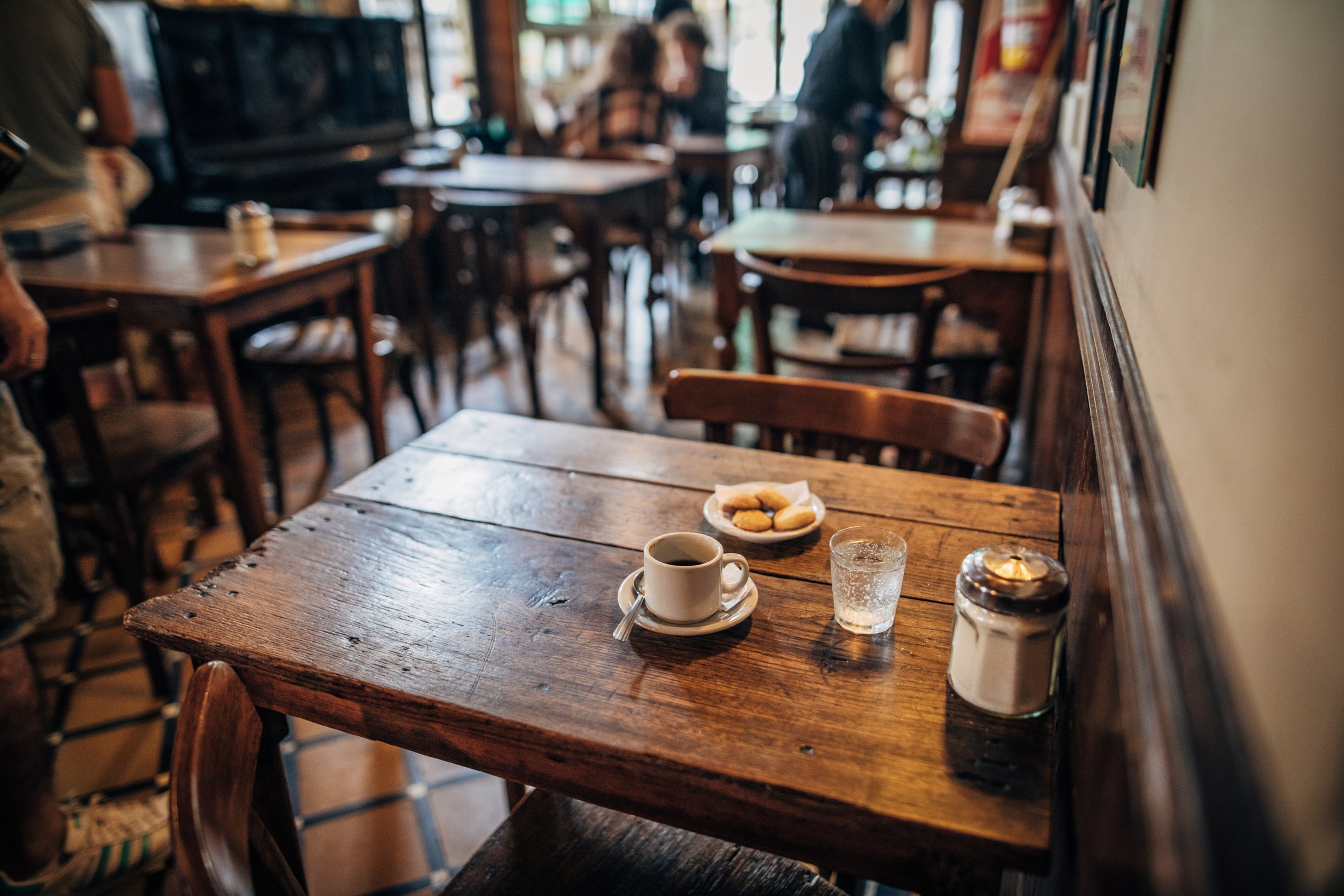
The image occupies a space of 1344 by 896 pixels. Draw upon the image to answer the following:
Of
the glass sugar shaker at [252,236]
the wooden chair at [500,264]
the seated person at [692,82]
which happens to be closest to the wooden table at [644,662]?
the glass sugar shaker at [252,236]

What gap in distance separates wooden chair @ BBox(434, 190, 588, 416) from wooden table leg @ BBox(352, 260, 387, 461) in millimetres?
540

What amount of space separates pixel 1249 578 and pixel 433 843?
1.60m

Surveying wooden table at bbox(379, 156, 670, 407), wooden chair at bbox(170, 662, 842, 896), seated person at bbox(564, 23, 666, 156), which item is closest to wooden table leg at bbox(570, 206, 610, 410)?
wooden table at bbox(379, 156, 670, 407)

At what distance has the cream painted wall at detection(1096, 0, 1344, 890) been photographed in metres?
0.33

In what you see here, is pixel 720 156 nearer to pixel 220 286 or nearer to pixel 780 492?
pixel 220 286

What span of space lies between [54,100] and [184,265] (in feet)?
2.59

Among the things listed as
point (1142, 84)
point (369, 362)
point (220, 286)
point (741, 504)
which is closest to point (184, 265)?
point (220, 286)

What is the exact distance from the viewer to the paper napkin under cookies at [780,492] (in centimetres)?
114

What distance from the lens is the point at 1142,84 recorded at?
980 millimetres

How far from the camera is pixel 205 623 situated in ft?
3.01

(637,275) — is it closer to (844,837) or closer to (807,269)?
(807,269)

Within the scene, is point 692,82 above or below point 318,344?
above

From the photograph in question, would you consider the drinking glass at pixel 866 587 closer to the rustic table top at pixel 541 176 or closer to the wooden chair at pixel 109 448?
the wooden chair at pixel 109 448

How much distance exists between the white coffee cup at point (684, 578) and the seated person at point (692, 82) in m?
5.33
